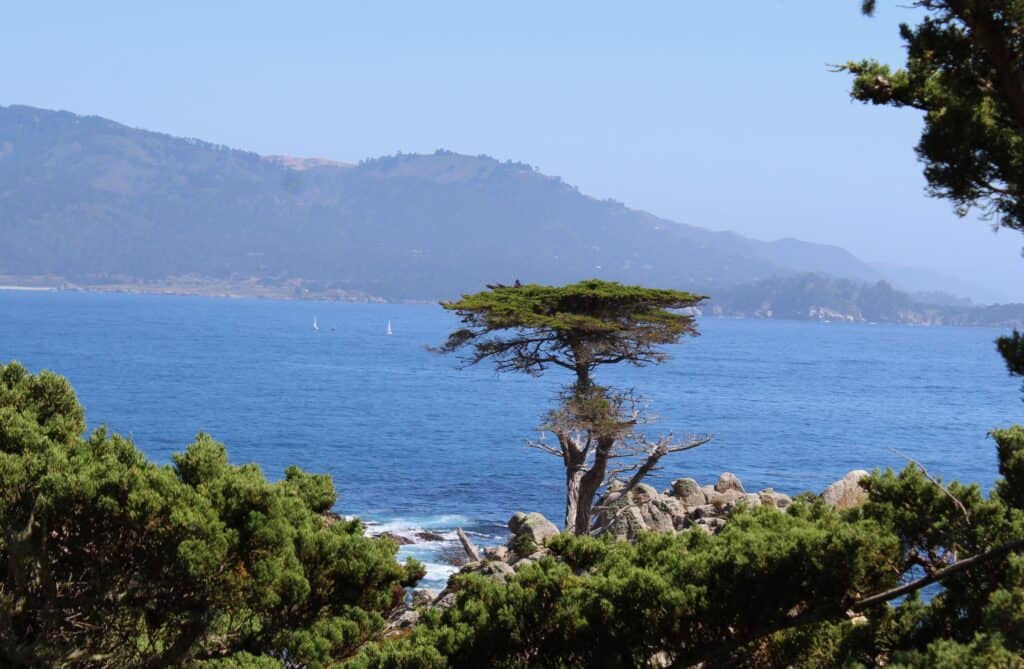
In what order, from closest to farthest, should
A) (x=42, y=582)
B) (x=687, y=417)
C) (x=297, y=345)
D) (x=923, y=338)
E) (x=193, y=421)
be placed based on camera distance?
(x=42, y=582)
(x=193, y=421)
(x=687, y=417)
(x=297, y=345)
(x=923, y=338)

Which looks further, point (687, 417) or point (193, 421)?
point (687, 417)

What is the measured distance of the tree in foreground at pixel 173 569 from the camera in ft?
28.6

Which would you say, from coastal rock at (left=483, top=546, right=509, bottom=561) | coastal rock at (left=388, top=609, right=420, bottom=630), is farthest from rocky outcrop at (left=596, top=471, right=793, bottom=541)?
coastal rock at (left=388, top=609, right=420, bottom=630)

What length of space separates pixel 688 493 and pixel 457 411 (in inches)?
1456

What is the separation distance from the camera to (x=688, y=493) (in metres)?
28.3

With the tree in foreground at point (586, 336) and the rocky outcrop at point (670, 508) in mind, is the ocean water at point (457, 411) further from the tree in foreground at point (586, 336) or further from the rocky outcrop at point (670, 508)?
the tree in foreground at point (586, 336)

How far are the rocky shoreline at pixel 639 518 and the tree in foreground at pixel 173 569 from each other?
8.96 metres

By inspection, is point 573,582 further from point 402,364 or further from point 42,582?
point 402,364

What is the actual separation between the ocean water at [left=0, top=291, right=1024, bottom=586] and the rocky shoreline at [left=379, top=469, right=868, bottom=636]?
2236 mm

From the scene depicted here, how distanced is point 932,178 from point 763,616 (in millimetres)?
3669

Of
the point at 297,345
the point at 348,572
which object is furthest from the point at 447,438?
Result: the point at 297,345

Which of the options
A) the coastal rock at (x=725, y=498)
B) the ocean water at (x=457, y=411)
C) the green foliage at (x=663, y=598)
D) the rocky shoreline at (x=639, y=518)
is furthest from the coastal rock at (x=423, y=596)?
the green foliage at (x=663, y=598)

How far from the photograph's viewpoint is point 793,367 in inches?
4070

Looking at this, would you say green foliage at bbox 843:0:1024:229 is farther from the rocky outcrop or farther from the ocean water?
the rocky outcrop
